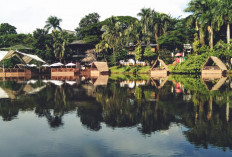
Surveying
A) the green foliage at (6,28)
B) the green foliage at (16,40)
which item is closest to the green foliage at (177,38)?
the green foliage at (16,40)

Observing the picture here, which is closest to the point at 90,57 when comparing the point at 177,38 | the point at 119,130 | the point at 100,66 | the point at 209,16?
the point at 100,66

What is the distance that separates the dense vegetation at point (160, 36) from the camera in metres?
44.5

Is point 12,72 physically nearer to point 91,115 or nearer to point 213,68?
point 213,68

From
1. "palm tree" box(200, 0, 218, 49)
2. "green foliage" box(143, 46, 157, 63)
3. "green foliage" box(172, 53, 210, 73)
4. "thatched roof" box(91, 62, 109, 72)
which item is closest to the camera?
"green foliage" box(172, 53, 210, 73)

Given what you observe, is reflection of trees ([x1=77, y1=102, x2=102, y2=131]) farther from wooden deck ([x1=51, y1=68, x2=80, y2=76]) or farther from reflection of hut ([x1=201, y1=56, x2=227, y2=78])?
wooden deck ([x1=51, y1=68, x2=80, y2=76])

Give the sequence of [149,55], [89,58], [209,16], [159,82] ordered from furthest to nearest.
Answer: [89,58] < [149,55] < [209,16] < [159,82]

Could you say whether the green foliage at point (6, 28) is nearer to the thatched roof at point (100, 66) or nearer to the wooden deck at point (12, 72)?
the wooden deck at point (12, 72)

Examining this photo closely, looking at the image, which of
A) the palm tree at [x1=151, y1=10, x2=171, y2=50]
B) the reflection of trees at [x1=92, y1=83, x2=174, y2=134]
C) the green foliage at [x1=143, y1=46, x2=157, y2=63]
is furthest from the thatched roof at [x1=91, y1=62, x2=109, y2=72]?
the reflection of trees at [x1=92, y1=83, x2=174, y2=134]

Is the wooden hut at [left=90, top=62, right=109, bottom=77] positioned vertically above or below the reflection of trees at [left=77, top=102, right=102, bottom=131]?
above

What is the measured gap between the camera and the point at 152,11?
58.3 m

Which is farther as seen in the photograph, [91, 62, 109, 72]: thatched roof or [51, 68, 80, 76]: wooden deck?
[51, 68, 80, 76]: wooden deck

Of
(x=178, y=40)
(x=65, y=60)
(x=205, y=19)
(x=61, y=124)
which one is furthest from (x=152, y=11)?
(x=61, y=124)

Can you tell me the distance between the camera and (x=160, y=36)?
55594mm

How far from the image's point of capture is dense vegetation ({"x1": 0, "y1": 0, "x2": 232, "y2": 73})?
146ft
